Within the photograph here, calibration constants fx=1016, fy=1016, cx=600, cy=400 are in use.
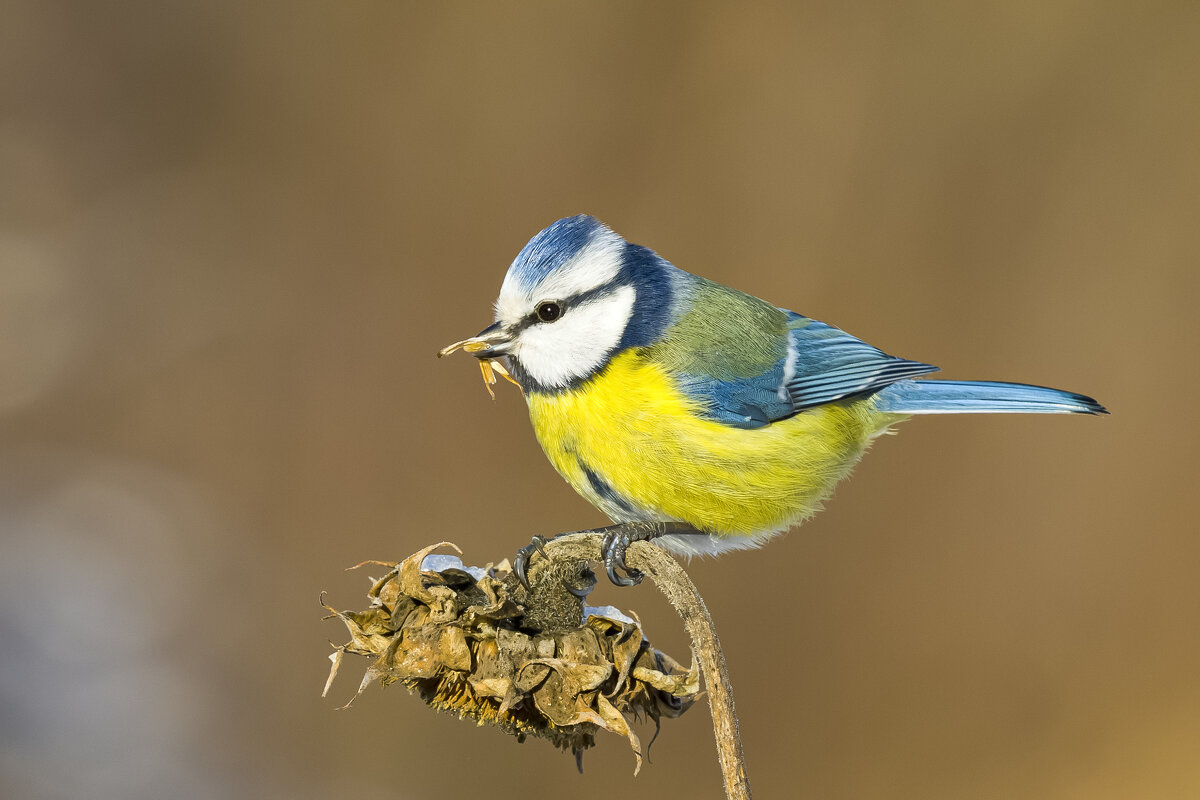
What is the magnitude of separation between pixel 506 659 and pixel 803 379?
74cm

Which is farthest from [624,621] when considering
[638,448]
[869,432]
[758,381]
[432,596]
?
[869,432]

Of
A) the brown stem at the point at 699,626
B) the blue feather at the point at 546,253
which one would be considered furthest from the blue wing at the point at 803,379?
the brown stem at the point at 699,626

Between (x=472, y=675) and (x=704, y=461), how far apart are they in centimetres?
46

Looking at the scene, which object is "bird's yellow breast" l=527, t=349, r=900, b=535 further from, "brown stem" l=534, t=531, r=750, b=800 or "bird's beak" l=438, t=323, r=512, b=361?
"brown stem" l=534, t=531, r=750, b=800

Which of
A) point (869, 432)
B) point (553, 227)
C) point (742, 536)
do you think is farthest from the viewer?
point (869, 432)

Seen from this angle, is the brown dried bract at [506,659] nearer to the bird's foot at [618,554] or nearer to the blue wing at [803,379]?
the bird's foot at [618,554]

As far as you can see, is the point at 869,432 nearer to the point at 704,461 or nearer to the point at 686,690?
the point at 704,461

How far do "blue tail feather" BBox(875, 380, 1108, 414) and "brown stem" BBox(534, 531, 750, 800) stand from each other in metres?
0.62

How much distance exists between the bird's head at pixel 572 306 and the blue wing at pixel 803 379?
12 centimetres

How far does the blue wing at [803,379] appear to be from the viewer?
4.69 ft

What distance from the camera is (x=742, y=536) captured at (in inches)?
55.6

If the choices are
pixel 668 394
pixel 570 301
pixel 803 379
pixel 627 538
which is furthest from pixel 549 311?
pixel 803 379

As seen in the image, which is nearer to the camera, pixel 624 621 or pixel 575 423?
pixel 624 621

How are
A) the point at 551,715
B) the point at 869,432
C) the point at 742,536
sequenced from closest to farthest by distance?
the point at 551,715 → the point at 742,536 → the point at 869,432
